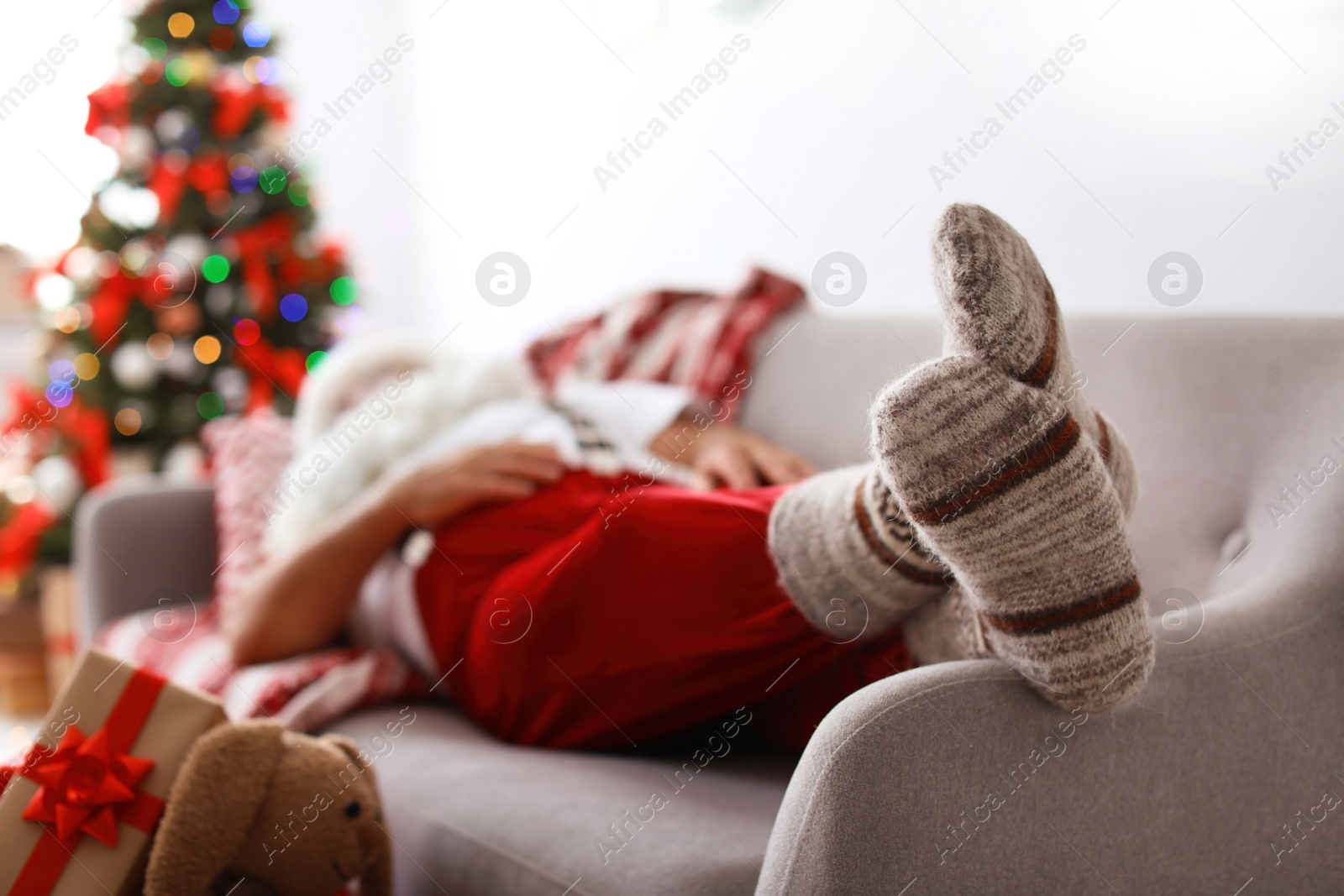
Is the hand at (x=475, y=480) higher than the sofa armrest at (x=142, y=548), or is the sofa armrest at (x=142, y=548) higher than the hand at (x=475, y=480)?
the hand at (x=475, y=480)

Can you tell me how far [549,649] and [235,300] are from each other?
1.91 meters

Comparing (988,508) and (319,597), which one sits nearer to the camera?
(988,508)

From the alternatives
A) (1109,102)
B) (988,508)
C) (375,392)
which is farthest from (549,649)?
(1109,102)

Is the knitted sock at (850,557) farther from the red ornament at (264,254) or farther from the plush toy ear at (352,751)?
the red ornament at (264,254)

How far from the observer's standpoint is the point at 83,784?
27.1 inches

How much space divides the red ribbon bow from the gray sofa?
0.77 feet

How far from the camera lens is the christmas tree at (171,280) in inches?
89.7

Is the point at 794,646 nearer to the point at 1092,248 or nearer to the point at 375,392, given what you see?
the point at 1092,248

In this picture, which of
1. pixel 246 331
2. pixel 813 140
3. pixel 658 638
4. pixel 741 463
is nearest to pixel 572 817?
pixel 658 638

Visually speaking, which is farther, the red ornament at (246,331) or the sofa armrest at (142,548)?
the red ornament at (246,331)

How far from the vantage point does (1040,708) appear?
0.60 meters

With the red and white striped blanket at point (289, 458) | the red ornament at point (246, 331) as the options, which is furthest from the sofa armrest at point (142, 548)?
the red ornament at point (246, 331)

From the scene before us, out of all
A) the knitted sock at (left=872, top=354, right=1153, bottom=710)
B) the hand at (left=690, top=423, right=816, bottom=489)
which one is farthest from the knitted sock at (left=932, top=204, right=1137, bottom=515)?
the hand at (left=690, top=423, right=816, bottom=489)

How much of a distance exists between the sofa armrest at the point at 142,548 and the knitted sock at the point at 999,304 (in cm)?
144
